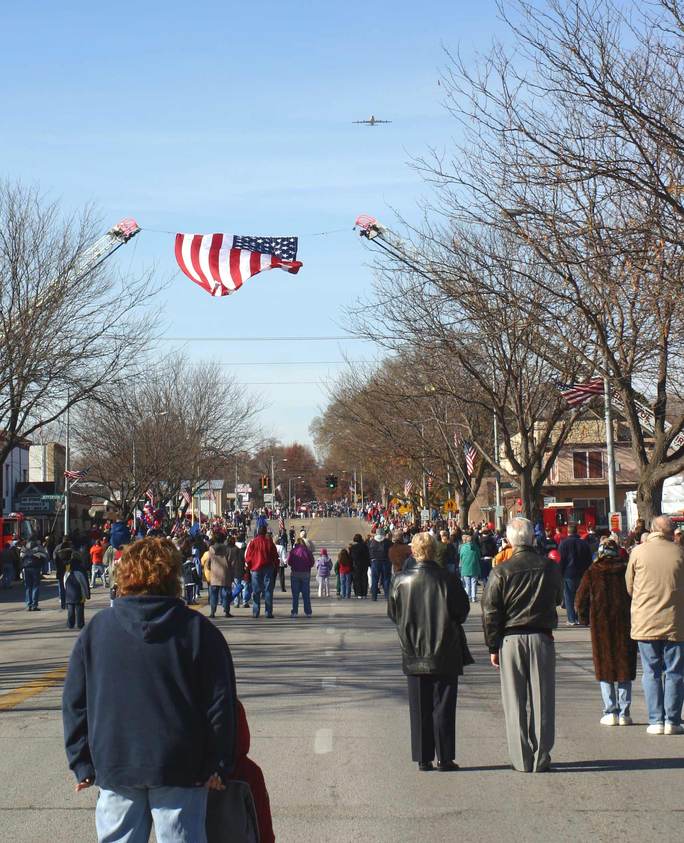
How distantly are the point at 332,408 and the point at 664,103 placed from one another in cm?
4333

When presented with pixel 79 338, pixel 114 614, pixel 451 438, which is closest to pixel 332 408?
pixel 451 438

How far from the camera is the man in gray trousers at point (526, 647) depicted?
8.16m

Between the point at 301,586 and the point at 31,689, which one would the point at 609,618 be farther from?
the point at 301,586

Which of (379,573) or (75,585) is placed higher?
(75,585)

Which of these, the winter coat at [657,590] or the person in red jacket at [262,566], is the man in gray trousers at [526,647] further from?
the person in red jacket at [262,566]

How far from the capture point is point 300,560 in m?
22.8

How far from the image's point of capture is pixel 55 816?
701cm

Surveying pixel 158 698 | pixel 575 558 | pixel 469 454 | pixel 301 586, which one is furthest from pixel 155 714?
pixel 469 454

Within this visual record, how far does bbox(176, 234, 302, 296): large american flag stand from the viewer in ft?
88.5

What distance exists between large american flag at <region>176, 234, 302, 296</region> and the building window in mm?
49466

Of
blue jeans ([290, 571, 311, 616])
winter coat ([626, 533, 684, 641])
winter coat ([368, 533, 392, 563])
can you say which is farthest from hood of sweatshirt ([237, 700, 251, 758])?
winter coat ([368, 533, 392, 563])

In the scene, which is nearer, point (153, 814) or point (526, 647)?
point (153, 814)

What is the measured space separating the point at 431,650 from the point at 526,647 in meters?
0.68

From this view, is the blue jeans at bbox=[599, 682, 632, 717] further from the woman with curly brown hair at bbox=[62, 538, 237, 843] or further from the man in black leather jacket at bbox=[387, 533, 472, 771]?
the woman with curly brown hair at bbox=[62, 538, 237, 843]
